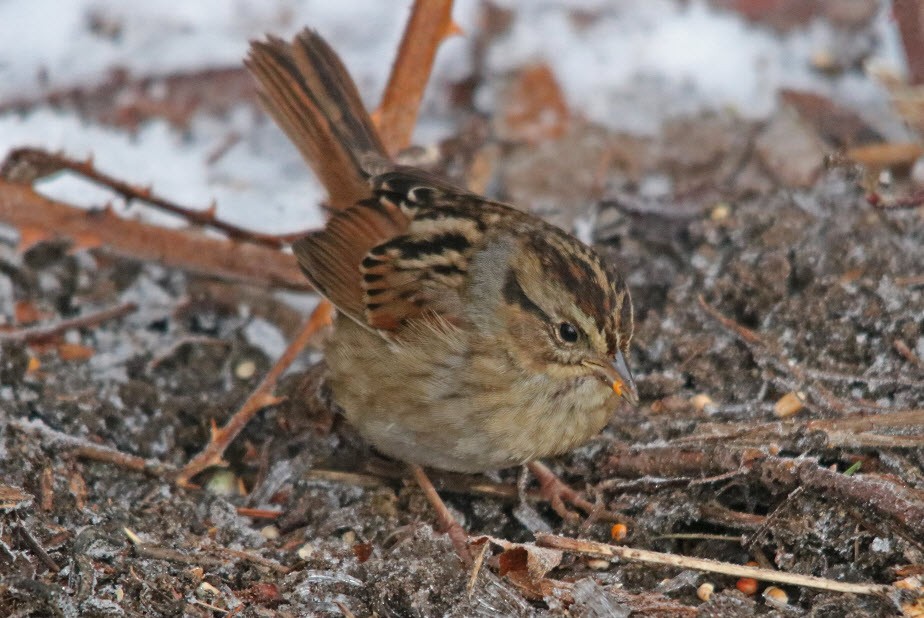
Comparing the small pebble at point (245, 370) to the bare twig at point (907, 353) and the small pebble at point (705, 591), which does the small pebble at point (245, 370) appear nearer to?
the small pebble at point (705, 591)

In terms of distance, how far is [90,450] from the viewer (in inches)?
138

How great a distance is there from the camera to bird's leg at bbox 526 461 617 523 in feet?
11.3

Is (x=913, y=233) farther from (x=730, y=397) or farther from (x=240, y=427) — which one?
(x=240, y=427)

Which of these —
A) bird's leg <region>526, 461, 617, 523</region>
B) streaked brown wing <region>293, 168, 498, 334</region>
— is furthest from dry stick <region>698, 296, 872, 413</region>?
streaked brown wing <region>293, 168, 498, 334</region>

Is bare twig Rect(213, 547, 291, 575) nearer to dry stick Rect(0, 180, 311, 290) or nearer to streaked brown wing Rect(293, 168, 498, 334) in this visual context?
streaked brown wing Rect(293, 168, 498, 334)

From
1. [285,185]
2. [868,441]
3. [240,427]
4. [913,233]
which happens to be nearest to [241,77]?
[285,185]

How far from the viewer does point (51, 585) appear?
9.69 feet

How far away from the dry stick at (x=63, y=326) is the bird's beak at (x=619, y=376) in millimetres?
1825

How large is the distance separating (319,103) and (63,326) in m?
1.15

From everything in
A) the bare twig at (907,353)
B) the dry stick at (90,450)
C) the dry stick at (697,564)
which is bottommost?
the dry stick at (697,564)

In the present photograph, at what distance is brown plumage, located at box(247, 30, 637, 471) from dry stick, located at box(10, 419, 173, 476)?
59cm

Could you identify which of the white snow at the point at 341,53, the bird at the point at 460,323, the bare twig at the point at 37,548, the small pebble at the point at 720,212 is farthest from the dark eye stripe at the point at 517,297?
the white snow at the point at 341,53

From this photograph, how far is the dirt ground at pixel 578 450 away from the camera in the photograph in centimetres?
309

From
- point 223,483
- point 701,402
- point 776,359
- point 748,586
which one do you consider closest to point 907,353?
point 776,359
